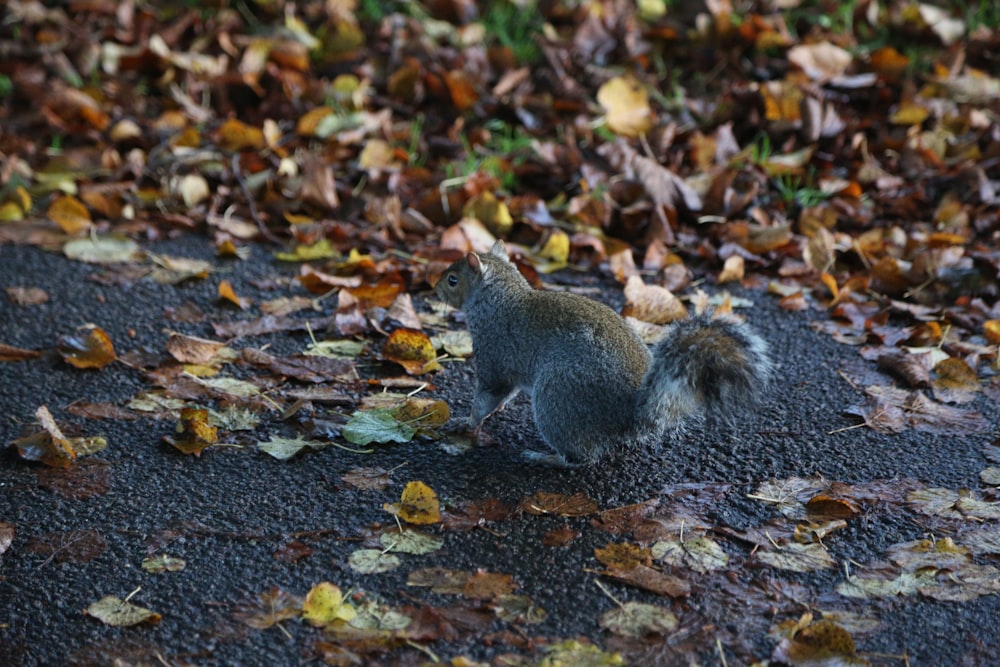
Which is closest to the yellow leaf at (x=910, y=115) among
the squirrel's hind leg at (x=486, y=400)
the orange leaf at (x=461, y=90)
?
the orange leaf at (x=461, y=90)

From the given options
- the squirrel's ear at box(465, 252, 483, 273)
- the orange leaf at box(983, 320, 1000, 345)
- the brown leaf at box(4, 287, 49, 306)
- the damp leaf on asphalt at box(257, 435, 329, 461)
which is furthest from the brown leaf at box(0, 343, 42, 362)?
the orange leaf at box(983, 320, 1000, 345)

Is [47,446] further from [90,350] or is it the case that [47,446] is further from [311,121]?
[311,121]

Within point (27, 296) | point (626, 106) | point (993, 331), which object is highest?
point (626, 106)

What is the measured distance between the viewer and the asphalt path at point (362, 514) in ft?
7.05

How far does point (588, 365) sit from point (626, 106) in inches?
110

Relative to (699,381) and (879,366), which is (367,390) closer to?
(699,381)

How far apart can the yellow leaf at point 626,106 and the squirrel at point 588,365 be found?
2.19 m

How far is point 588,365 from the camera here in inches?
108

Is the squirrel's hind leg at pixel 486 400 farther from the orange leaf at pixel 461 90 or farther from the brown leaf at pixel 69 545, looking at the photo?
the orange leaf at pixel 461 90

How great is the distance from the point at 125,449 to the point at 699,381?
154 cm

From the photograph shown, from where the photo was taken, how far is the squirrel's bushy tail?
2494mm

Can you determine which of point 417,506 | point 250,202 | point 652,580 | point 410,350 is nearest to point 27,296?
point 250,202

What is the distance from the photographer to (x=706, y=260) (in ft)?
14.2

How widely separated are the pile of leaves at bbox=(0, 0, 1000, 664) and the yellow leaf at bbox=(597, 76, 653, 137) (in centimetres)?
2
